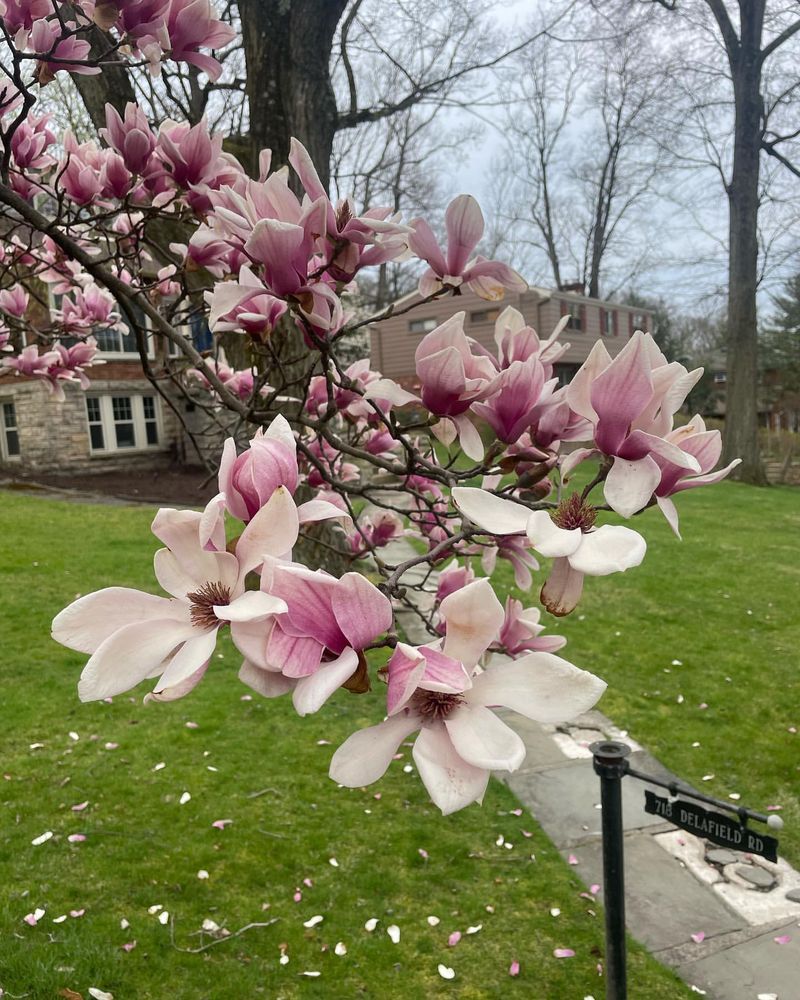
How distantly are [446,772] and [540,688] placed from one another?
11 centimetres

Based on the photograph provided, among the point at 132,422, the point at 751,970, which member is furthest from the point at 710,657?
the point at 132,422

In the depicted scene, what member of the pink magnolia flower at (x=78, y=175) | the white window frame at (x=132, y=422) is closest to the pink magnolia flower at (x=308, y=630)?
the pink magnolia flower at (x=78, y=175)

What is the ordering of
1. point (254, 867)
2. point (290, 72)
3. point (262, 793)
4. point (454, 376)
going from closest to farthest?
point (454, 376) → point (254, 867) → point (262, 793) → point (290, 72)

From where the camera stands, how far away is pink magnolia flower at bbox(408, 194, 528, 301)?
112 cm

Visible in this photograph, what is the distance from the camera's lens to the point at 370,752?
65cm

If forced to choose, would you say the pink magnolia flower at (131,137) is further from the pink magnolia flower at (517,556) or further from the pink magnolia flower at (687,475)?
the pink magnolia flower at (687,475)

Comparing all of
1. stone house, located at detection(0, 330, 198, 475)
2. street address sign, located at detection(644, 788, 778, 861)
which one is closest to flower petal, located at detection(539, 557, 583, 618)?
street address sign, located at detection(644, 788, 778, 861)

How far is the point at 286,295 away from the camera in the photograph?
1.02 m

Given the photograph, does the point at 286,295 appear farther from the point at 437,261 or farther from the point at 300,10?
the point at 300,10

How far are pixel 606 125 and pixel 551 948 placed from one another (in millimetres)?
27503

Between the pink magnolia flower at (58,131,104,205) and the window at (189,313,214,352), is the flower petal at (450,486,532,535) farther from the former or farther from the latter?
the pink magnolia flower at (58,131,104,205)

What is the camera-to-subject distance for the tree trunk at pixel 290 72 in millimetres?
4070

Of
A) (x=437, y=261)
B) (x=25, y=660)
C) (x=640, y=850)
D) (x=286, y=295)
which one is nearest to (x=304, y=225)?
(x=286, y=295)

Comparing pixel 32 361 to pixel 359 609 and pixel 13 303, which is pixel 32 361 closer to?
pixel 13 303
